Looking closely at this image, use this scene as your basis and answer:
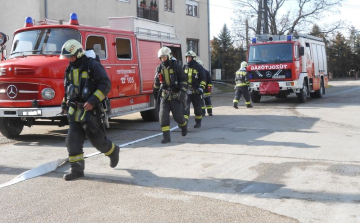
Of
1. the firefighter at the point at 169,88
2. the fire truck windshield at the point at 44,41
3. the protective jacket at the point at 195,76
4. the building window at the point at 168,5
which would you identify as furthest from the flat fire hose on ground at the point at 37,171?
the building window at the point at 168,5

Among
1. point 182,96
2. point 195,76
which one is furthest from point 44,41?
point 195,76

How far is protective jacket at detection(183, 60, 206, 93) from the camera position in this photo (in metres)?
10.5

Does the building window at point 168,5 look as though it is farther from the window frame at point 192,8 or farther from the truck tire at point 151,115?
the truck tire at point 151,115

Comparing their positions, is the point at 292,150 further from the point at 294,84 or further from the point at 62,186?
the point at 294,84

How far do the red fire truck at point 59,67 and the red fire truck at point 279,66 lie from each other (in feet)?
20.2

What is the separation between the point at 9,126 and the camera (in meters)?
9.27

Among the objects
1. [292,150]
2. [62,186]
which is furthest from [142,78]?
[62,186]

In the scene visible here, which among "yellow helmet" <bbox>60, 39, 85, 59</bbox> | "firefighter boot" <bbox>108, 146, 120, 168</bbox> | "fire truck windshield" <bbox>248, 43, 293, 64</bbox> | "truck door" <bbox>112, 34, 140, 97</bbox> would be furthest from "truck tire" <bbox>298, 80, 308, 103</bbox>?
"yellow helmet" <bbox>60, 39, 85, 59</bbox>

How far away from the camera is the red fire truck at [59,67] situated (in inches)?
331

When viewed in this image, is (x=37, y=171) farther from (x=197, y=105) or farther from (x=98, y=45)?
(x=197, y=105)

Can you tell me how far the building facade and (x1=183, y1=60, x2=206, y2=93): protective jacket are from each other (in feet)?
11.1

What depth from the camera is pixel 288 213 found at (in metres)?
4.21

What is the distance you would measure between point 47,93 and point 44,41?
1.48 metres

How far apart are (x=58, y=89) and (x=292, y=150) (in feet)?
15.4
